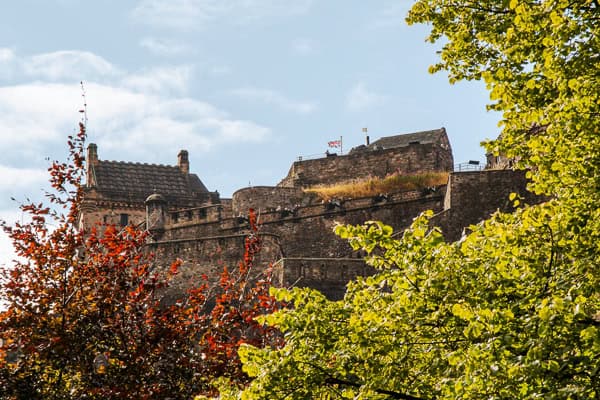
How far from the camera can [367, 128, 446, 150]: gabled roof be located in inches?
2071

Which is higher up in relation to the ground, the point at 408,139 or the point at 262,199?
the point at 408,139

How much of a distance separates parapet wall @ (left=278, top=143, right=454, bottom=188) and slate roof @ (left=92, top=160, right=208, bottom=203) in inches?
323

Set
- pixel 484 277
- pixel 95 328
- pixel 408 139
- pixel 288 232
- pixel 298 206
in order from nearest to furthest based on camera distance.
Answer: pixel 484 277, pixel 95 328, pixel 288 232, pixel 298 206, pixel 408 139

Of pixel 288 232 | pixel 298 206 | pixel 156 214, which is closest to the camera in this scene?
pixel 288 232

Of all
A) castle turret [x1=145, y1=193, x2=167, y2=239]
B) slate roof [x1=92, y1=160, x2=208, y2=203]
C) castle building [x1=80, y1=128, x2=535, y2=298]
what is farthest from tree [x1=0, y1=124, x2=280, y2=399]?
slate roof [x1=92, y1=160, x2=208, y2=203]

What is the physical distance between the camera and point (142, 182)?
5631cm

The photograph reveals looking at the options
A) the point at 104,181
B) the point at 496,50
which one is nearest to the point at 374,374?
the point at 496,50

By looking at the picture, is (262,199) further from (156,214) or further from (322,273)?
(322,273)

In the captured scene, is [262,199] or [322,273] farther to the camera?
[262,199]

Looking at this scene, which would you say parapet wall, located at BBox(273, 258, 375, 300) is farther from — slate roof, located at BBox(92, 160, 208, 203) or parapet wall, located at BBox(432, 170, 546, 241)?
slate roof, located at BBox(92, 160, 208, 203)

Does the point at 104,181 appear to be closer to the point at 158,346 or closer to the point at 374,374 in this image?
the point at 158,346

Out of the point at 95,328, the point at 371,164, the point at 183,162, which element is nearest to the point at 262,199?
the point at 371,164

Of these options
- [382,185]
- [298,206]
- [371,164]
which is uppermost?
[371,164]

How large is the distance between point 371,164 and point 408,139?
556 centimetres
